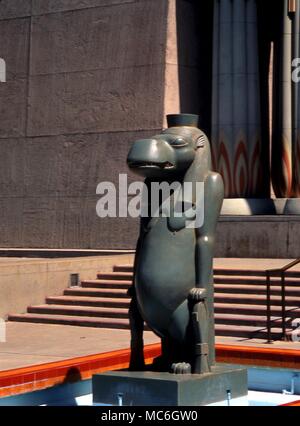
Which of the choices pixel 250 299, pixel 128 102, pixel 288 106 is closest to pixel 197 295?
pixel 250 299

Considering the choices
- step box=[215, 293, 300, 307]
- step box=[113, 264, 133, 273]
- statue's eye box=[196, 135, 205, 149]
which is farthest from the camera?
step box=[113, 264, 133, 273]

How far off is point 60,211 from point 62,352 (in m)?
9.69

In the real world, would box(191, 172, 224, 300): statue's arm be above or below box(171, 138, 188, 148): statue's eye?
below

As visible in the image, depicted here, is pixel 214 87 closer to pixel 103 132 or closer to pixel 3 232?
pixel 103 132

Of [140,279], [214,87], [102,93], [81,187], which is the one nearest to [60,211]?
[81,187]

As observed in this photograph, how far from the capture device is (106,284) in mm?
16672

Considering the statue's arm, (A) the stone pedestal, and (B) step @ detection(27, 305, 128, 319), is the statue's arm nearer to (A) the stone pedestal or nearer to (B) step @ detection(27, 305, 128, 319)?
(A) the stone pedestal

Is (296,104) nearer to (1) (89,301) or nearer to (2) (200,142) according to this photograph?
(1) (89,301)

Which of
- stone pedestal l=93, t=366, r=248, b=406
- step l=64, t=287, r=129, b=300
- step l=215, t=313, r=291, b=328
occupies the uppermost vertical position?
step l=64, t=287, r=129, b=300

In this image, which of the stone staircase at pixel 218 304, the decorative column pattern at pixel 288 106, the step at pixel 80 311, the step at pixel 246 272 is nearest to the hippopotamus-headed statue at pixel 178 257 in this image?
the stone staircase at pixel 218 304

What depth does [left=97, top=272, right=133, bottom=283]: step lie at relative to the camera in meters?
16.9

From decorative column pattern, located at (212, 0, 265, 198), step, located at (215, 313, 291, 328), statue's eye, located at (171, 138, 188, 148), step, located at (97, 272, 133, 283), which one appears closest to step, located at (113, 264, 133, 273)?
step, located at (97, 272, 133, 283)

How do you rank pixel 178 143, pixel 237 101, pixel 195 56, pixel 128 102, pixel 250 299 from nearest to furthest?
pixel 178 143
pixel 250 299
pixel 237 101
pixel 128 102
pixel 195 56

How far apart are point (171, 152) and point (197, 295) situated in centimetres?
Answer: 118
